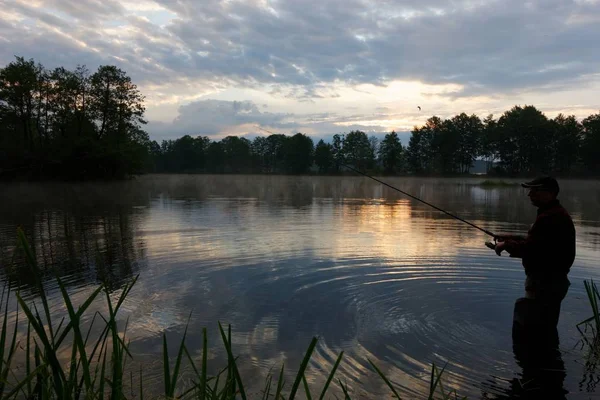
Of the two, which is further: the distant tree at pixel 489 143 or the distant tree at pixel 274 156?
the distant tree at pixel 274 156

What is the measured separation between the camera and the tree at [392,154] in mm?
114312

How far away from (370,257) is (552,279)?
5.36 m

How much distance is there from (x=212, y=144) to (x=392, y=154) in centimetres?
7220

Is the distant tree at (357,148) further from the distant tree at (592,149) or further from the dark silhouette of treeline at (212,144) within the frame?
the distant tree at (592,149)

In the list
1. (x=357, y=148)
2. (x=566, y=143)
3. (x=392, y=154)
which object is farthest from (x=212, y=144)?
(x=566, y=143)

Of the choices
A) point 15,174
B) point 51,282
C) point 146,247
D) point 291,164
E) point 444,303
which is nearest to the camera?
point 444,303

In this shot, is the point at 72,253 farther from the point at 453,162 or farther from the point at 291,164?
the point at 291,164

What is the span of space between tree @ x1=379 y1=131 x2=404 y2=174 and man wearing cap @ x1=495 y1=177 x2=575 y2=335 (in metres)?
111

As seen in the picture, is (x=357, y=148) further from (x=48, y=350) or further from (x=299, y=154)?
(x=48, y=350)

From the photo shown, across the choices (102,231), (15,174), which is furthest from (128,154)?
(102,231)

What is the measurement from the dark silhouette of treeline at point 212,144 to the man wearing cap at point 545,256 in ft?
12.5

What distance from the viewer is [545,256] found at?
510cm

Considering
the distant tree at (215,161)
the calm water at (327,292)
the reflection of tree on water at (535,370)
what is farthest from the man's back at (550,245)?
the distant tree at (215,161)

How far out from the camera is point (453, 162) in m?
105
